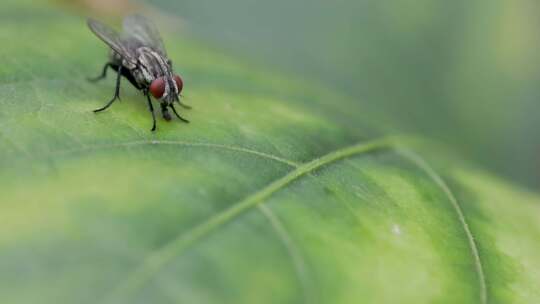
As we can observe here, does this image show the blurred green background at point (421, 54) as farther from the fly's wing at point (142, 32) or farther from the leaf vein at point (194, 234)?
the leaf vein at point (194, 234)

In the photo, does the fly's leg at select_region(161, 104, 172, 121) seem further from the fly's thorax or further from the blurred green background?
the blurred green background

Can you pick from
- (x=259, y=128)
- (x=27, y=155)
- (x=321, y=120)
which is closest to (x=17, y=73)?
(x=27, y=155)

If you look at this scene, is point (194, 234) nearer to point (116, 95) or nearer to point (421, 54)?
point (116, 95)

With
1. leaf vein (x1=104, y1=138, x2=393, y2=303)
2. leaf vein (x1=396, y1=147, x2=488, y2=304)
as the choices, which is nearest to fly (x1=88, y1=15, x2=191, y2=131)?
leaf vein (x1=104, y1=138, x2=393, y2=303)

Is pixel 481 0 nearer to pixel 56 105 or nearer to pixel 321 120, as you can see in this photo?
pixel 321 120

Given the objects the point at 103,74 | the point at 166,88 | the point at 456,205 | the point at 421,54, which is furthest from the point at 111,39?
the point at 421,54

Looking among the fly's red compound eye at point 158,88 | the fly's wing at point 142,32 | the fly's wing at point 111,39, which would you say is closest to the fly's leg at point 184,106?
the fly's red compound eye at point 158,88
